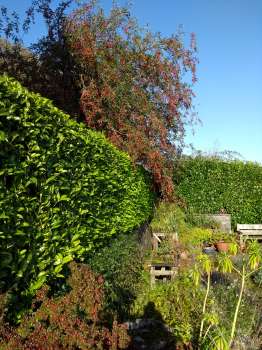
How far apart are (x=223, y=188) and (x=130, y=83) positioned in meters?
7.45

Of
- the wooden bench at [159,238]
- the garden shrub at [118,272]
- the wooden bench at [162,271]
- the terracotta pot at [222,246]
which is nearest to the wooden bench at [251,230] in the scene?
the terracotta pot at [222,246]

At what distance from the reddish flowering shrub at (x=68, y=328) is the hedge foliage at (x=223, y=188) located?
14.0 metres

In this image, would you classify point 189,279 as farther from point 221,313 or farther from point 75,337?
point 75,337

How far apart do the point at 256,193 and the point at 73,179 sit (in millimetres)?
13846

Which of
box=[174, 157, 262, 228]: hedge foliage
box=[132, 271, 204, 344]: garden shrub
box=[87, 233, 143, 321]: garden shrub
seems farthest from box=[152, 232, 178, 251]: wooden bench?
box=[174, 157, 262, 228]: hedge foliage

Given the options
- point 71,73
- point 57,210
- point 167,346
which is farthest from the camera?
point 71,73

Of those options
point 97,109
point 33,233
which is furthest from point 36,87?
point 33,233

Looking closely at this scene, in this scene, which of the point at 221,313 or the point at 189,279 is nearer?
the point at 221,313

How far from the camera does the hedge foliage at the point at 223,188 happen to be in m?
17.6

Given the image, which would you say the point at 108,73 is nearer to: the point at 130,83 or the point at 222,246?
the point at 130,83

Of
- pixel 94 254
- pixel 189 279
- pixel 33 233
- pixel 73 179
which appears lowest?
pixel 189 279

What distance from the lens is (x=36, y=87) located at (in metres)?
12.4

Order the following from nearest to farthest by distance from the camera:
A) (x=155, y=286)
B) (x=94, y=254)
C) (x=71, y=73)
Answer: (x=94, y=254), (x=155, y=286), (x=71, y=73)

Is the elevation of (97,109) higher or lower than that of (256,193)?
higher
